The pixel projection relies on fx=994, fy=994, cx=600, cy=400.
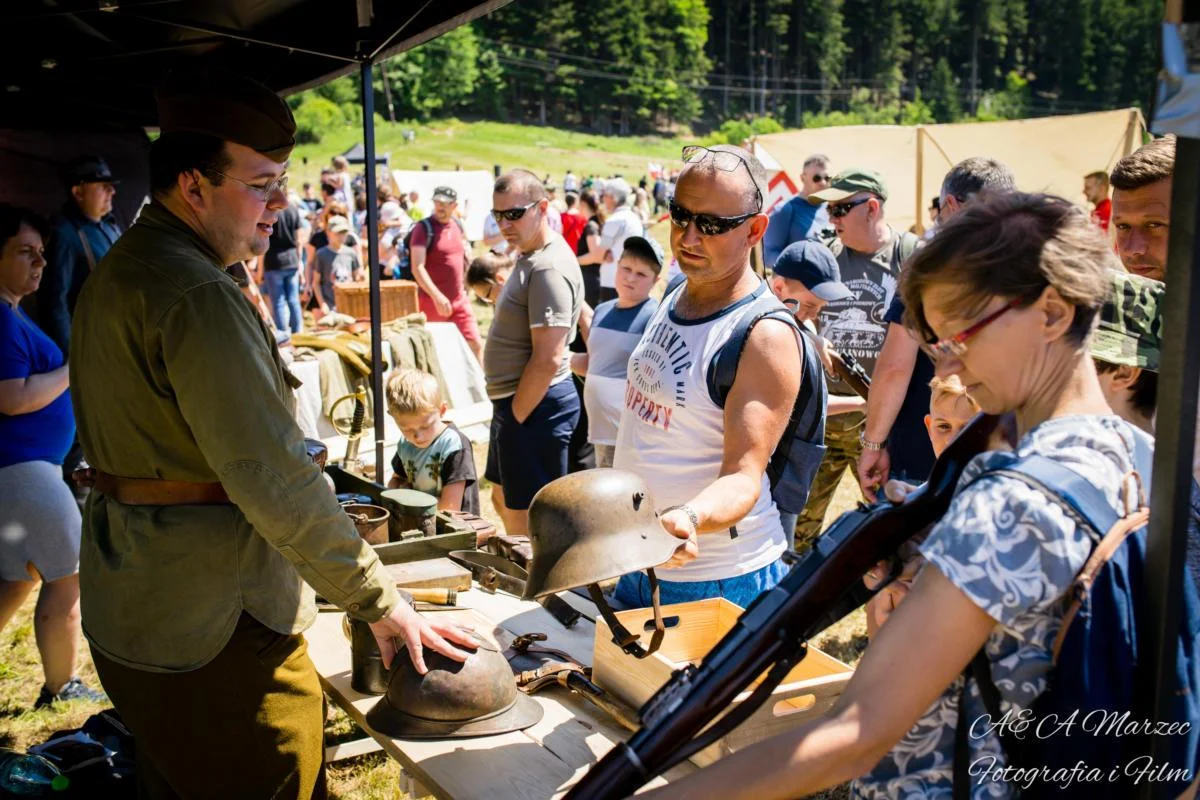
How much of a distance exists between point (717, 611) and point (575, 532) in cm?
64

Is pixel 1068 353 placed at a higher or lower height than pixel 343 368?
higher

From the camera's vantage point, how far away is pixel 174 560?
2182 millimetres

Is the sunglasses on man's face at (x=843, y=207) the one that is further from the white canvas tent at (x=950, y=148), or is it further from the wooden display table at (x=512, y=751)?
the white canvas tent at (x=950, y=148)

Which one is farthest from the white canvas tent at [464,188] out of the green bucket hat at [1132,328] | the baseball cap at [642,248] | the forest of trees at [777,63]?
the forest of trees at [777,63]

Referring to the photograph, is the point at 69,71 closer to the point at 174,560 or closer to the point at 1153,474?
the point at 174,560

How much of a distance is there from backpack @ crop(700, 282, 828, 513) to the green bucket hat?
760 mm

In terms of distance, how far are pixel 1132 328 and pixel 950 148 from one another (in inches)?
555

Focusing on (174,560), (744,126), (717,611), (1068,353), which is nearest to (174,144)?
(174,560)

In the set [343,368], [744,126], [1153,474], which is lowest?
[343,368]

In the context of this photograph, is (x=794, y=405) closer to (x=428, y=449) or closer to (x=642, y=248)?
(x=428, y=449)

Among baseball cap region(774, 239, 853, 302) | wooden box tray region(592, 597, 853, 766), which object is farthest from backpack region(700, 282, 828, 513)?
baseball cap region(774, 239, 853, 302)

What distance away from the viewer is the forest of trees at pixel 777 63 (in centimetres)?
8350

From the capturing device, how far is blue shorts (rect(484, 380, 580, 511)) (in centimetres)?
479

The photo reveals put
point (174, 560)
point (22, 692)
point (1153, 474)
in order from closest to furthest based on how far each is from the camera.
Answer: point (1153, 474) < point (174, 560) < point (22, 692)
